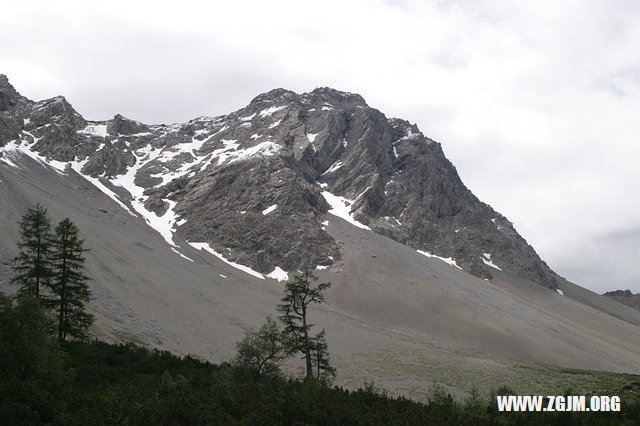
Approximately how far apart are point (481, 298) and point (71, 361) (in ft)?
282

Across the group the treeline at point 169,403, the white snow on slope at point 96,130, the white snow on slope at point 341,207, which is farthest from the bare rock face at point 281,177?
the treeline at point 169,403

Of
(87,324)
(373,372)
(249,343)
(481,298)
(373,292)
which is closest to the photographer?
(249,343)

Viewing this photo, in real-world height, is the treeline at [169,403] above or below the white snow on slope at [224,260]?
below

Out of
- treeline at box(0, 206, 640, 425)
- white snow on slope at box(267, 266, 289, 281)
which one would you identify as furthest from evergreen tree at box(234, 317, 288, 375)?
white snow on slope at box(267, 266, 289, 281)

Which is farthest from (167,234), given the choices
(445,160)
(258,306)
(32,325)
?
(445,160)

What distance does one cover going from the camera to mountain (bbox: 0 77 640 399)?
5834 cm

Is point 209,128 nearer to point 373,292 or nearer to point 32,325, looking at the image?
point 373,292

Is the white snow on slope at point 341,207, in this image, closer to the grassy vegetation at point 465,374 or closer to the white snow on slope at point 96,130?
the grassy vegetation at point 465,374

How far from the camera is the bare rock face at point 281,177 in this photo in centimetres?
11438

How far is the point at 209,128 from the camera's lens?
606 ft

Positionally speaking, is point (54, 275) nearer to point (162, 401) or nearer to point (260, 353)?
point (260, 353)

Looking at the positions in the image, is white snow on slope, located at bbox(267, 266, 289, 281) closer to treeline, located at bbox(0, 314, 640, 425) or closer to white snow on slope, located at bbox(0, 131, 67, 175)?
white snow on slope, located at bbox(0, 131, 67, 175)

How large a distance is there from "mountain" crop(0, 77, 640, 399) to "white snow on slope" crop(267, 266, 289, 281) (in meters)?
1.12

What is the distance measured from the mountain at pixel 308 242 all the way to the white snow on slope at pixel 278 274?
3.69 ft
